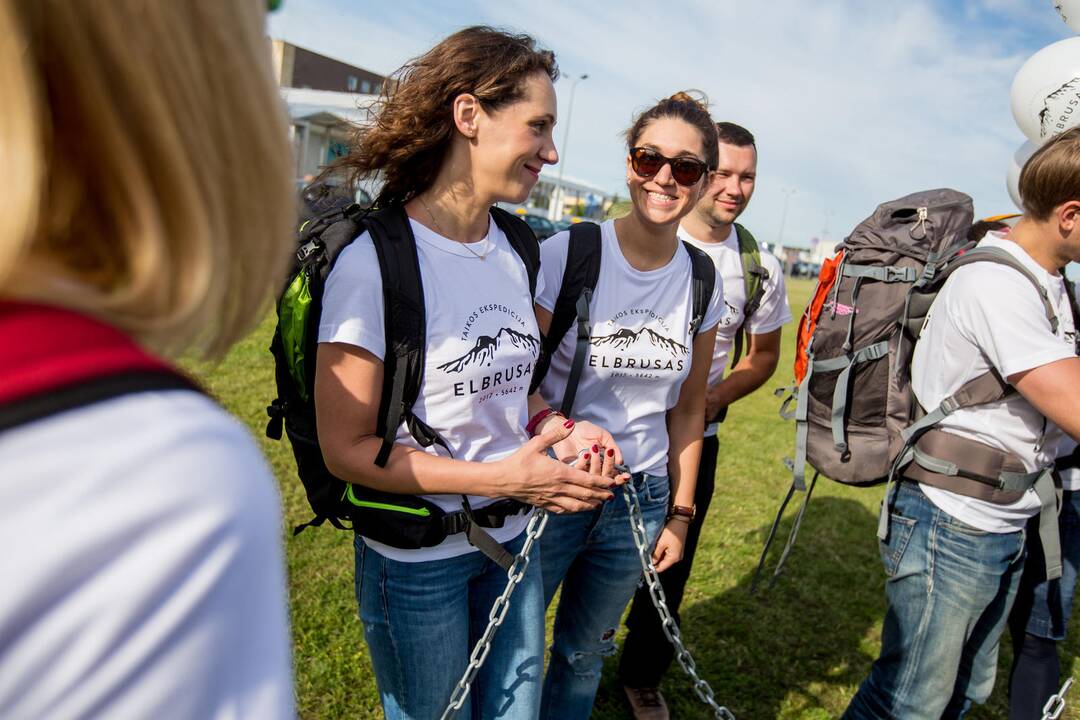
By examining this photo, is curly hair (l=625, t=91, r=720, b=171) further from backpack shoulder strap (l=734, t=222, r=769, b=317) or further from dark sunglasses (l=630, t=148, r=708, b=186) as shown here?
backpack shoulder strap (l=734, t=222, r=769, b=317)

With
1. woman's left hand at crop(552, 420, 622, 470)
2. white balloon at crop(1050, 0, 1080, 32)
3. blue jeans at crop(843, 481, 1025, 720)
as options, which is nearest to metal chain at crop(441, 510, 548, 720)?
woman's left hand at crop(552, 420, 622, 470)

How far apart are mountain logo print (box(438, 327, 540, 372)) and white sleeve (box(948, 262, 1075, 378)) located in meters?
1.46

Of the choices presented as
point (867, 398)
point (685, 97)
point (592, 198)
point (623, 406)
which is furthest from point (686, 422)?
point (592, 198)

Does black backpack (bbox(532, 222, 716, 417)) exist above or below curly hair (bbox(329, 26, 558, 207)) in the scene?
below

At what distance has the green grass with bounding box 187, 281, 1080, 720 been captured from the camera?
3.51 metres

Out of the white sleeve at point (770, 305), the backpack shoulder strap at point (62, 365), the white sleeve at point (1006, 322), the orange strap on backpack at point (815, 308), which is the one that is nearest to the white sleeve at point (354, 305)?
the backpack shoulder strap at point (62, 365)

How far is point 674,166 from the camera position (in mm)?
2572

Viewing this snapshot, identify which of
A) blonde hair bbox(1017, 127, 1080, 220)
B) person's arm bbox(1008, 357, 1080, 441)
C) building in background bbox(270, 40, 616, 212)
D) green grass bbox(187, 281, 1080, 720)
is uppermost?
building in background bbox(270, 40, 616, 212)

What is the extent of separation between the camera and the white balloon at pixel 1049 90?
315 cm

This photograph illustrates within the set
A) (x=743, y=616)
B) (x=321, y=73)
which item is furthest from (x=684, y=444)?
(x=321, y=73)

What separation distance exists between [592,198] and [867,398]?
60.9 meters

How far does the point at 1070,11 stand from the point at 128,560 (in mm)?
4522

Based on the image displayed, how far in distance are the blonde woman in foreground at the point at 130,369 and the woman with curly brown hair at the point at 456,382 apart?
→ 120cm

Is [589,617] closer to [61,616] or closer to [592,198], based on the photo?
[61,616]
